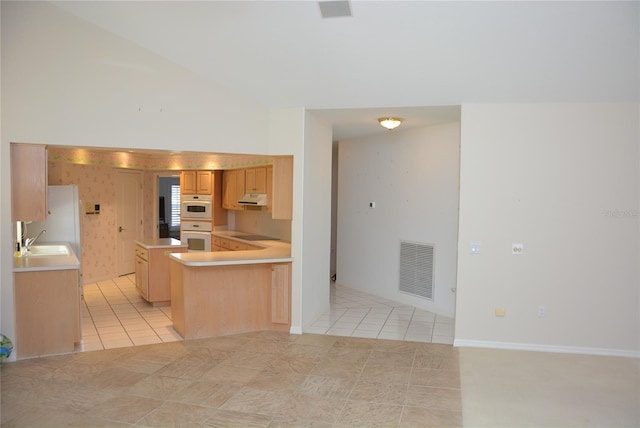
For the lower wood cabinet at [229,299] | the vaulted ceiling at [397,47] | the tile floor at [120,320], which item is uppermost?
the vaulted ceiling at [397,47]

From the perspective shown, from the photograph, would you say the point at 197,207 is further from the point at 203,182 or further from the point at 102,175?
the point at 102,175

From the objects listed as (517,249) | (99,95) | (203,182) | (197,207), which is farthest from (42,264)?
(517,249)

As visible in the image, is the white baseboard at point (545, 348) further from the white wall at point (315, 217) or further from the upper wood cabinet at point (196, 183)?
the upper wood cabinet at point (196, 183)

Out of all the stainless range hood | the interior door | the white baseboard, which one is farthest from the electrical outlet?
the interior door

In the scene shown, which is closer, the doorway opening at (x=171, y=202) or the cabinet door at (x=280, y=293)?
the cabinet door at (x=280, y=293)

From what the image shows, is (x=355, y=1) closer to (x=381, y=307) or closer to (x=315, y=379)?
(x=315, y=379)

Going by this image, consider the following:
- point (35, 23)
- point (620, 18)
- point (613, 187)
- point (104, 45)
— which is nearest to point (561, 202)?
point (613, 187)

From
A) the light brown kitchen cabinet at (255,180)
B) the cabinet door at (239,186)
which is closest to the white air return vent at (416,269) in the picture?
the light brown kitchen cabinet at (255,180)

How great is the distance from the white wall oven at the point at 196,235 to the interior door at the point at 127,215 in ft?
3.45

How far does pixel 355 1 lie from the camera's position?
3.73 meters

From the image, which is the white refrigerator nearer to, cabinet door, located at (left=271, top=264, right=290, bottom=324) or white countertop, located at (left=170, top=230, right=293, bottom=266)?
white countertop, located at (left=170, top=230, right=293, bottom=266)

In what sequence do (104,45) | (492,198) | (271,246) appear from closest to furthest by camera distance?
(104,45) < (492,198) < (271,246)

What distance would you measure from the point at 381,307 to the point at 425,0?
4.35 meters

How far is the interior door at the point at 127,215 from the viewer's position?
28.2 ft
